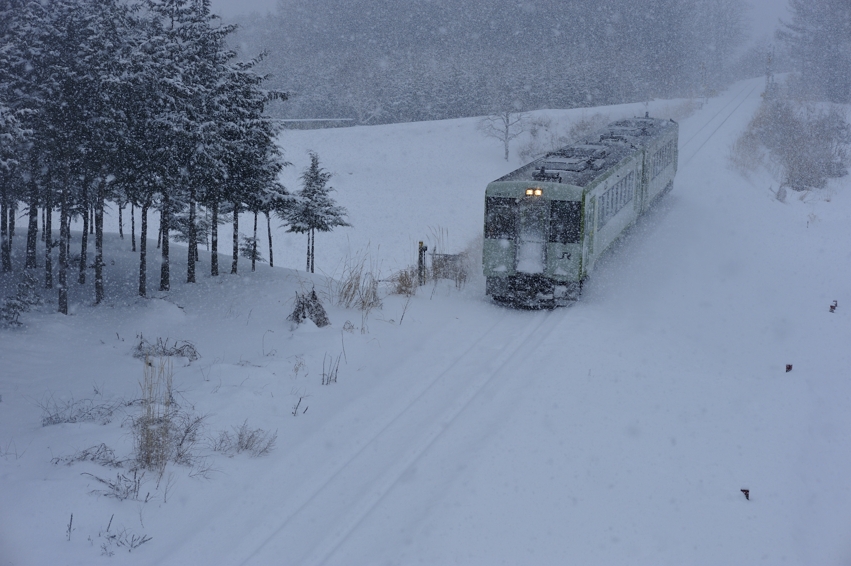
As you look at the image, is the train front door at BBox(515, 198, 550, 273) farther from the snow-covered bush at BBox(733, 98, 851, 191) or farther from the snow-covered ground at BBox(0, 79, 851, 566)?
the snow-covered bush at BBox(733, 98, 851, 191)

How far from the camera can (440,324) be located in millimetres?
12617

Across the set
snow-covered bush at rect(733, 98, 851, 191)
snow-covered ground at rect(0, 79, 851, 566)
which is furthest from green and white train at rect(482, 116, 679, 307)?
snow-covered bush at rect(733, 98, 851, 191)

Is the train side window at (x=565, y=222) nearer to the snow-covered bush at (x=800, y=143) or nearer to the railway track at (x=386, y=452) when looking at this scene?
the railway track at (x=386, y=452)

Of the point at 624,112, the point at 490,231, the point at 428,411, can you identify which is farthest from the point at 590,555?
the point at 624,112

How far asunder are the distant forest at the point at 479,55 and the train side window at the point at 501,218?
43257 millimetres

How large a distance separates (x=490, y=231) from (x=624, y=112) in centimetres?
4801

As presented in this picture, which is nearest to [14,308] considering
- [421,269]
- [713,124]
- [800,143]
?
[421,269]

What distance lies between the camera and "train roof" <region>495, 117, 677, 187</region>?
14.2 metres

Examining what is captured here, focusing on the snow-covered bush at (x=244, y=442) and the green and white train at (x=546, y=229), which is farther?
the green and white train at (x=546, y=229)

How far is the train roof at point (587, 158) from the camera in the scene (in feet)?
46.6

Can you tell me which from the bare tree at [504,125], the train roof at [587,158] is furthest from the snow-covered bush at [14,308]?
the bare tree at [504,125]

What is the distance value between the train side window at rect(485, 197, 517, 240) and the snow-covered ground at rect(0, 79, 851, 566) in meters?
1.58

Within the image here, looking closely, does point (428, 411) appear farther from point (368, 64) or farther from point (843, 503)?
point (368, 64)

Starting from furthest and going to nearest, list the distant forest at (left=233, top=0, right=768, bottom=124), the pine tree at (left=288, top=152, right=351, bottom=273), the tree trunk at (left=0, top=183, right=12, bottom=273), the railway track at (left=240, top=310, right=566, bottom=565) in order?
the distant forest at (left=233, top=0, right=768, bottom=124), the pine tree at (left=288, top=152, right=351, bottom=273), the tree trunk at (left=0, top=183, right=12, bottom=273), the railway track at (left=240, top=310, right=566, bottom=565)
